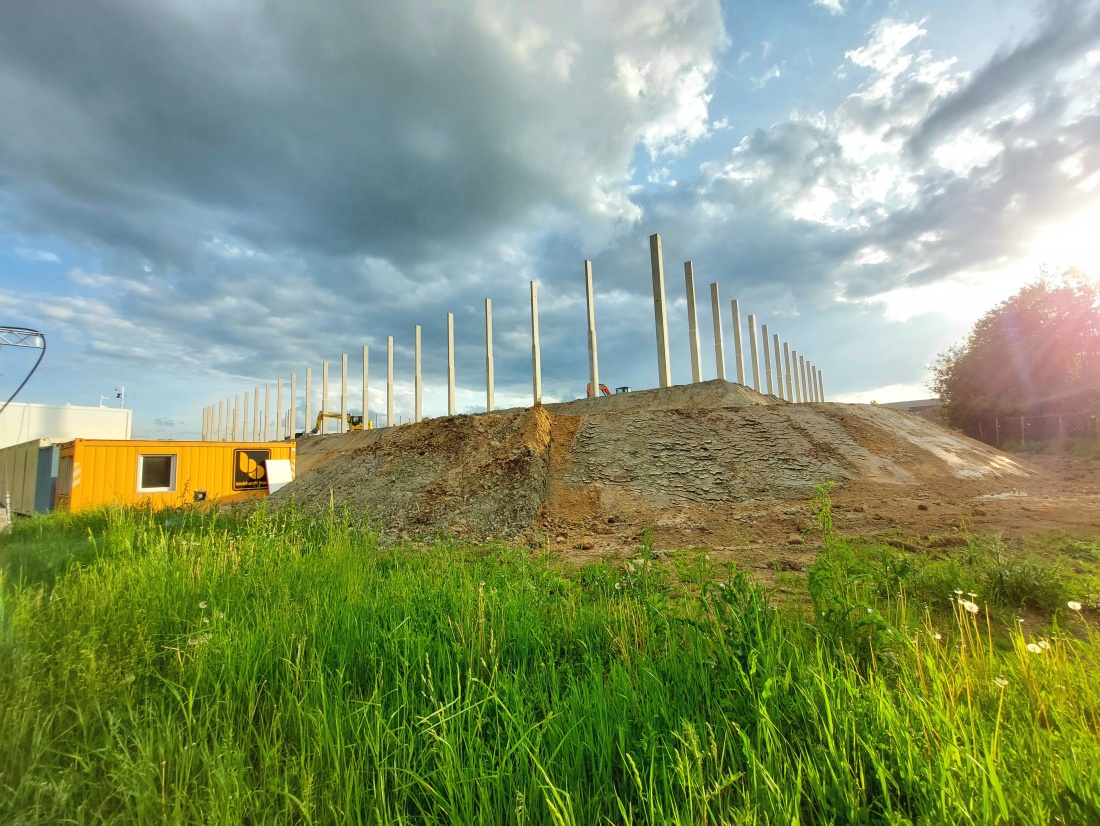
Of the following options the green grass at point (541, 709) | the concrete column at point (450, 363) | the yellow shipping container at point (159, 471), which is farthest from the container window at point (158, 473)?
the green grass at point (541, 709)

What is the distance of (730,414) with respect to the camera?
11.9 metres

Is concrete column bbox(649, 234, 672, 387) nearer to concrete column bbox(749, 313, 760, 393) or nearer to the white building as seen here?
concrete column bbox(749, 313, 760, 393)

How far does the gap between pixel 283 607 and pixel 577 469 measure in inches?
308

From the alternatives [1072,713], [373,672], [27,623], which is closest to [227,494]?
[27,623]

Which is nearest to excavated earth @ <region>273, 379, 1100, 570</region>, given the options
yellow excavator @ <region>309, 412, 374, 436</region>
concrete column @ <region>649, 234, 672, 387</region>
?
concrete column @ <region>649, 234, 672, 387</region>

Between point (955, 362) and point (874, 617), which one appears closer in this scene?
point (874, 617)

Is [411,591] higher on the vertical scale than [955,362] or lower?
lower

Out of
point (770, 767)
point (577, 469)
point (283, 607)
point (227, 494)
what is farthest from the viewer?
point (227, 494)

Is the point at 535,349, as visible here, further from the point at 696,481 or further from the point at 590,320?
the point at 696,481

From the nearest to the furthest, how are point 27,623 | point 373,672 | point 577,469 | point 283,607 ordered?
point 373,672, point 27,623, point 283,607, point 577,469

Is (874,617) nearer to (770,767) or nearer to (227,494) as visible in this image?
(770,767)

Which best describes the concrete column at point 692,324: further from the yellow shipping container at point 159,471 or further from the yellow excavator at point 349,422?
the yellow excavator at point 349,422

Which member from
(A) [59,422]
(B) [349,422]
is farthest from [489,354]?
(A) [59,422]

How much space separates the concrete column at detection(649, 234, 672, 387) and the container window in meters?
16.2
